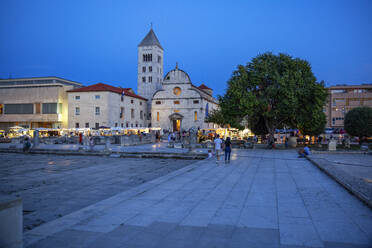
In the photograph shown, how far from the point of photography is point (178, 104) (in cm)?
5984

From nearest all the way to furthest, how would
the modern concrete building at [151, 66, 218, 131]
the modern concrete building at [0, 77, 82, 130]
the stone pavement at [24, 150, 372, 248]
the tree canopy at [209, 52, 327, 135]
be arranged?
the stone pavement at [24, 150, 372, 248] < the tree canopy at [209, 52, 327, 135] < the modern concrete building at [0, 77, 82, 130] < the modern concrete building at [151, 66, 218, 131]

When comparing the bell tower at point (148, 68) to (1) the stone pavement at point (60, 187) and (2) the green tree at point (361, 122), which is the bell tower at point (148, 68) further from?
(1) the stone pavement at point (60, 187)

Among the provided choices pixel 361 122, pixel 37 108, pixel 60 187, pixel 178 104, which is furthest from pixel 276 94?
pixel 37 108

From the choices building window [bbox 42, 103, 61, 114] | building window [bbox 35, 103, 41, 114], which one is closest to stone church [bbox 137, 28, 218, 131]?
building window [bbox 42, 103, 61, 114]

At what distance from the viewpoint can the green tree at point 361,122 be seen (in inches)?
1393

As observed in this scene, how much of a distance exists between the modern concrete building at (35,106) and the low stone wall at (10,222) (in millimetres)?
56788

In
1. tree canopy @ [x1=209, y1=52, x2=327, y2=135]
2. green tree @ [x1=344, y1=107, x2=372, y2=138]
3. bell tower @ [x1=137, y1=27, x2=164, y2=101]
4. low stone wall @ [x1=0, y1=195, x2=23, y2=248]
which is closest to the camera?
low stone wall @ [x1=0, y1=195, x2=23, y2=248]

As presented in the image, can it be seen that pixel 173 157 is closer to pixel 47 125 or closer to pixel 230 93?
pixel 230 93

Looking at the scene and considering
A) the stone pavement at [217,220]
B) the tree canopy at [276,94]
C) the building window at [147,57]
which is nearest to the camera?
the stone pavement at [217,220]

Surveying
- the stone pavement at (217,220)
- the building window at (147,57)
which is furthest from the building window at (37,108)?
the stone pavement at (217,220)

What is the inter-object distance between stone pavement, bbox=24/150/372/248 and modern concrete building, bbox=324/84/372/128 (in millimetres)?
63212

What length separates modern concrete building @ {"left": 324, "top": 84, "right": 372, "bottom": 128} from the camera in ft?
215

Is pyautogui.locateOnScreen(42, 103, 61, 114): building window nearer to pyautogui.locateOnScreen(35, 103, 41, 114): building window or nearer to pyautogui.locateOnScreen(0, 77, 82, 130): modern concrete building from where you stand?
pyautogui.locateOnScreen(0, 77, 82, 130): modern concrete building

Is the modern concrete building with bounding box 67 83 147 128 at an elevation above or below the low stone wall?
above
